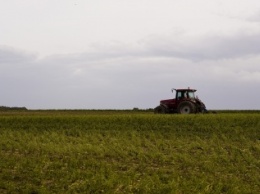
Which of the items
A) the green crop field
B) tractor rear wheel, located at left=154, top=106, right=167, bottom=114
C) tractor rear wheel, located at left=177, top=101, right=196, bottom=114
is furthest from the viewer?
tractor rear wheel, located at left=154, top=106, right=167, bottom=114

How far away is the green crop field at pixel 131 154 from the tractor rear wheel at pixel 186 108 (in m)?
4.71

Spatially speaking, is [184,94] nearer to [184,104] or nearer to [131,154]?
[184,104]

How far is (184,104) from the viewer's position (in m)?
31.8

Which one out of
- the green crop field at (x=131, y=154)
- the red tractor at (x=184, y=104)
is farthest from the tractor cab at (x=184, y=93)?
the green crop field at (x=131, y=154)

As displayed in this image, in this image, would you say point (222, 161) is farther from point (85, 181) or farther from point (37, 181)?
point (37, 181)

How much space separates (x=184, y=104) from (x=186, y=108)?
11.8 inches

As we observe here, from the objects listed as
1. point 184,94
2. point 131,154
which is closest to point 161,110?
point 184,94

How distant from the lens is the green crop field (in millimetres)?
15336

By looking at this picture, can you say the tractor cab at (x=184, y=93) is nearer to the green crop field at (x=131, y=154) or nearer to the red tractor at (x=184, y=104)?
the red tractor at (x=184, y=104)

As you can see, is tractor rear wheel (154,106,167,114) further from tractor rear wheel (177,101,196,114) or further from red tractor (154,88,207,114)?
tractor rear wheel (177,101,196,114)

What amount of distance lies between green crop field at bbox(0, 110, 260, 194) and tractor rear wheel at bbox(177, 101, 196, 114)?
15.5 feet

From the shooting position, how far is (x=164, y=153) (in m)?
20.1

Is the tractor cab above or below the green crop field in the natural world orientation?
above

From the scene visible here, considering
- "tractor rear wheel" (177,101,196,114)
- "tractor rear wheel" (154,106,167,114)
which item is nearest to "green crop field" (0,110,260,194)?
"tractor rear wheel" (177,101,196,114)
